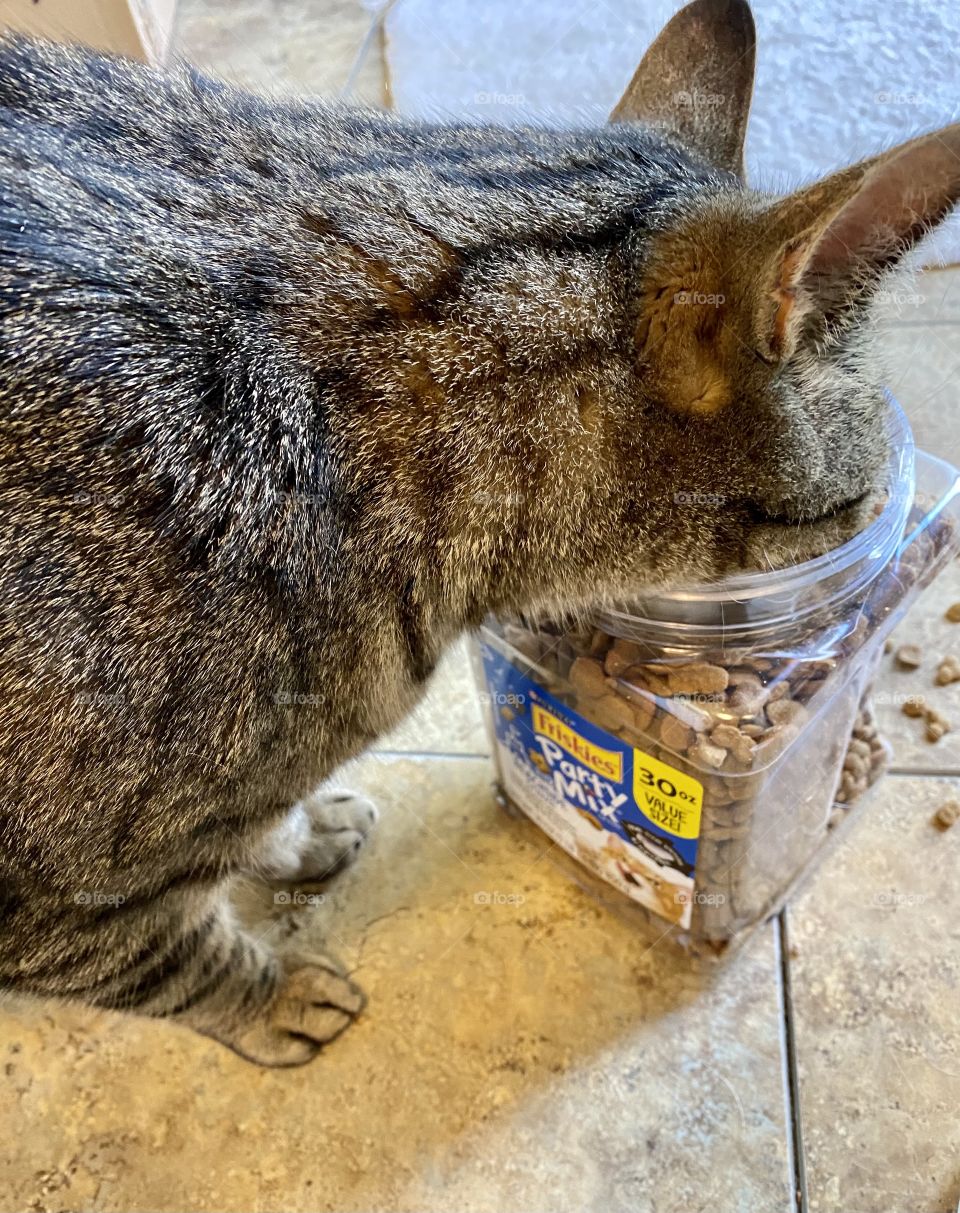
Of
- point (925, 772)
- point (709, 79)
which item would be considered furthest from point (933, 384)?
point (709, 79)

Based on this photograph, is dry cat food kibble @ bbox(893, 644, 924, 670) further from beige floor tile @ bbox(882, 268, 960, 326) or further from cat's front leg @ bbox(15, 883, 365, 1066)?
cat's front leg @ bbox(15, 883, 365, 1066)

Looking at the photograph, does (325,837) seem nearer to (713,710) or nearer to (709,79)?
Result: (713,710)

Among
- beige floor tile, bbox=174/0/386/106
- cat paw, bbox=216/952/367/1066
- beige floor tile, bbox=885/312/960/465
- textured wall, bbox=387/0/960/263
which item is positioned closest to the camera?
cat paw, bbox=216/952/367/1066

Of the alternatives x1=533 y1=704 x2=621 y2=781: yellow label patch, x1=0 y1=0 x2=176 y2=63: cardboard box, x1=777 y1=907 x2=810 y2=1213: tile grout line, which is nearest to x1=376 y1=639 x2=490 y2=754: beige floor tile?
x1=533 y1=704 x2=621 y2=781: yellow label patch

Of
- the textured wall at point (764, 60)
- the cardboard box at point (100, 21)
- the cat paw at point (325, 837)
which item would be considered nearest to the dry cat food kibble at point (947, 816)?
the cat paw at point (325, 837)

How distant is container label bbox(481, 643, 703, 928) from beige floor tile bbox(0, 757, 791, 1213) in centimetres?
10

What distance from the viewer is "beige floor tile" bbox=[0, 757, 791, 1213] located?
0.98 meters

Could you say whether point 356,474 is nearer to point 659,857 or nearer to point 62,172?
point 62,172

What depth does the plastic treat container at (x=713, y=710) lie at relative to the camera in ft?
2.72

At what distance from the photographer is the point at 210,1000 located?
98cm

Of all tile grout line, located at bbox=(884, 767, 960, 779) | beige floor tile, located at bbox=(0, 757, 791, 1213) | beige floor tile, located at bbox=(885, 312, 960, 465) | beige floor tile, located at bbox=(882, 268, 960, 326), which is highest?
beige floor tile, located at bbox=(882, 268, 960, 326)

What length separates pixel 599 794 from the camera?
3.23 ft

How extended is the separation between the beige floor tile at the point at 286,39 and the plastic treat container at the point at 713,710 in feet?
4.72

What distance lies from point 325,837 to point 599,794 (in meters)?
0.37
